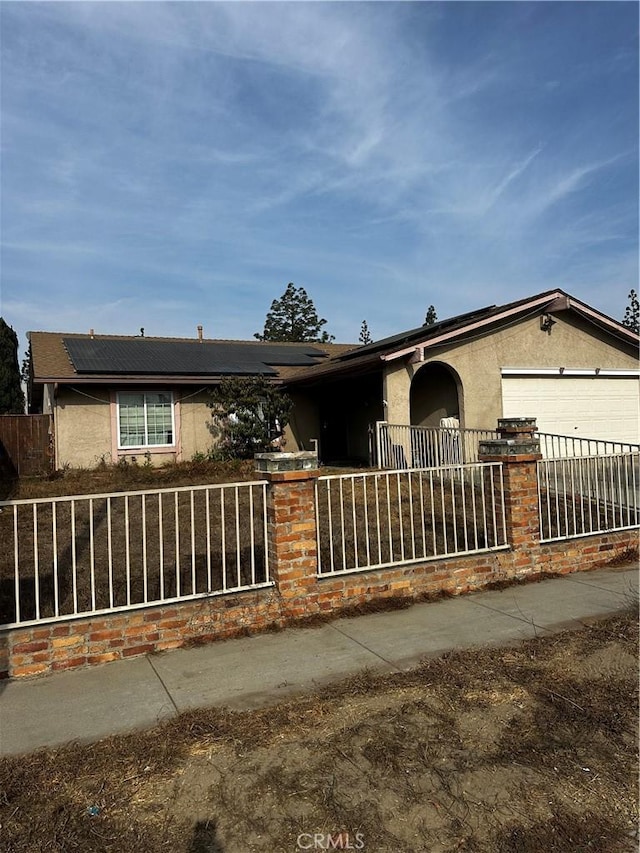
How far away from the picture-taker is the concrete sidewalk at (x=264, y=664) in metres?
3.56

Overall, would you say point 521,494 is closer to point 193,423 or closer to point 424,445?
point 424,445

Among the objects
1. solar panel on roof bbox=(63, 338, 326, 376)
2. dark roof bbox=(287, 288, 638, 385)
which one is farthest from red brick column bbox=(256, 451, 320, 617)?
solar panel on roof bbox=(63, 338, 326, 376)

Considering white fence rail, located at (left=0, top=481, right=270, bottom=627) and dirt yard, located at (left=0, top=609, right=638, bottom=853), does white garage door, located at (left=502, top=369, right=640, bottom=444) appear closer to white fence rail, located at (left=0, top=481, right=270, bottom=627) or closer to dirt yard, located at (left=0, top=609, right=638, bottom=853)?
white fence rail, located at (left=0, top=481, right=270, bottom=627)

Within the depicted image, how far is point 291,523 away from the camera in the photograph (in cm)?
512

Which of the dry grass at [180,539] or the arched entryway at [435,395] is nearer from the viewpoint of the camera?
the dry grass at [180,539]

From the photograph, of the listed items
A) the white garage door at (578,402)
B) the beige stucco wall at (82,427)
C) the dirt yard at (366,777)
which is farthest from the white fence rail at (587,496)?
the beige stucco wall at (82,427)

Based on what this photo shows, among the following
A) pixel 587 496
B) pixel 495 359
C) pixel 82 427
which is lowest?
pixel 587 496

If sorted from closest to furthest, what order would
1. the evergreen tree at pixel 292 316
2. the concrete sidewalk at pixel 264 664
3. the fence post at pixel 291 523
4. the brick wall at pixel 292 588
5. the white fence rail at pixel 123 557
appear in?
the concrete sidewalk at pixel 264 664, the brick wall at pixel 292 588, the white fence rail at pixel 123 557, the fence post at pixel 291 523, the evergreen tree at pixel 292 316

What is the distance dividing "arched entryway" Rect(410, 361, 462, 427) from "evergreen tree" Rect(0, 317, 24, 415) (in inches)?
933

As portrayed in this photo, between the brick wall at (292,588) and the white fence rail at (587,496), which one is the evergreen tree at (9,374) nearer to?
the white fence rail at (587,496)

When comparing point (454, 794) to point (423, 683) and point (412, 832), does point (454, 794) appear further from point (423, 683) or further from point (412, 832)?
point (423, 683)

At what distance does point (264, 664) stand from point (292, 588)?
0.91 meters

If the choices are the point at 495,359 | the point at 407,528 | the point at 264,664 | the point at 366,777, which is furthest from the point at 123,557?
the point at 495,359

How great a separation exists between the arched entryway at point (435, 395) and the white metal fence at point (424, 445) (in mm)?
1378
